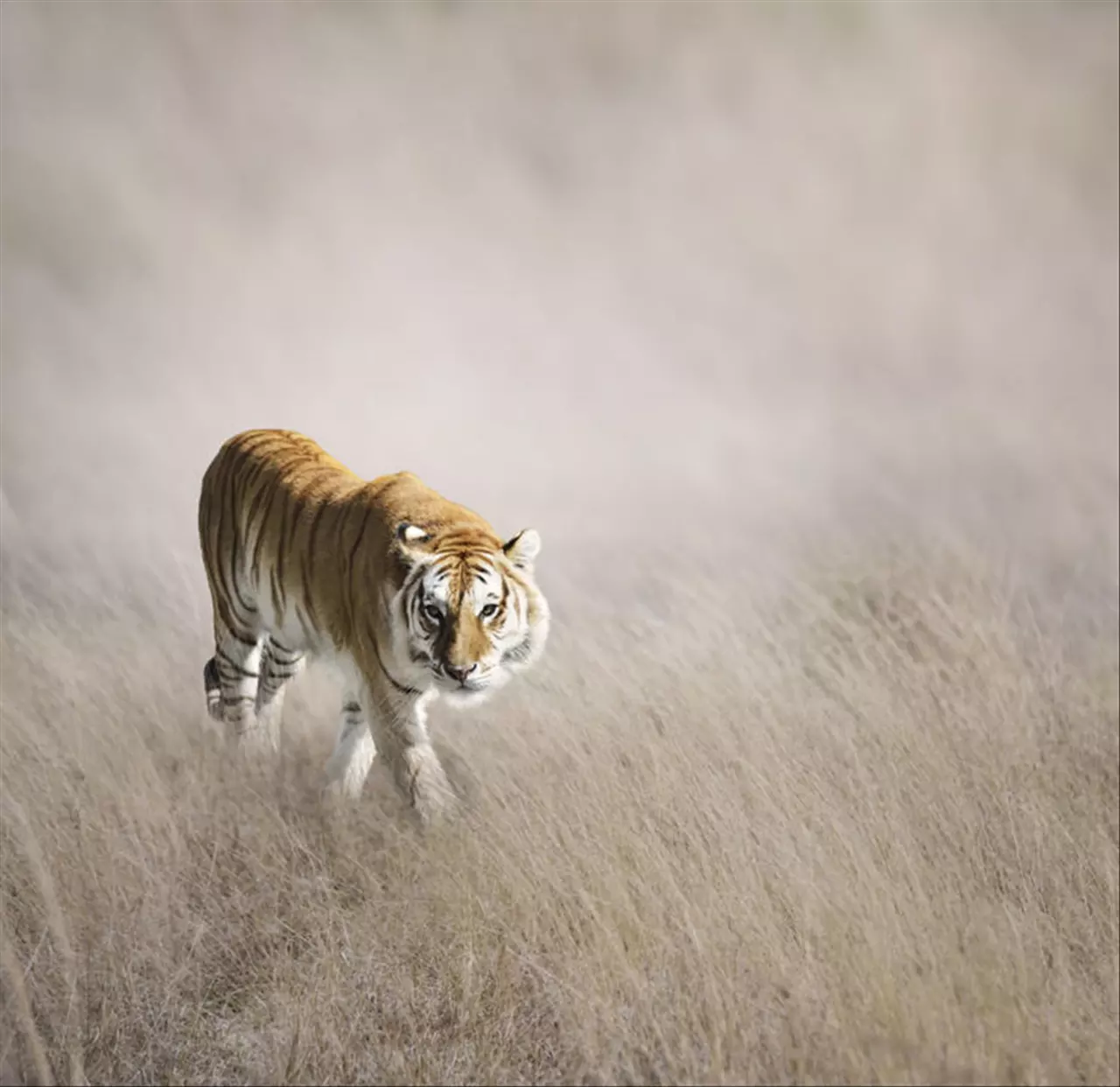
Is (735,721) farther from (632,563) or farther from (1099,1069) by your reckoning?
(1099,1069)

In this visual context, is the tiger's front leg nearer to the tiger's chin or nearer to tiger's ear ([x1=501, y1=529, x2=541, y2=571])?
the tiger's chin

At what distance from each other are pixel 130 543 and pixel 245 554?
1.78ft

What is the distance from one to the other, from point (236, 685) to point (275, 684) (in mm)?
130

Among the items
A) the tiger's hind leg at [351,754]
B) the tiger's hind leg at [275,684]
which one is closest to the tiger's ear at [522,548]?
the tiger's hind leg at [351,754]

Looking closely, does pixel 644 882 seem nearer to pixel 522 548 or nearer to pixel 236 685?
pixel 522 548

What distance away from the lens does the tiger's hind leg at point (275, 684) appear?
3791 millimetres

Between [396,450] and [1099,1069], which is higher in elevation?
[396,450]

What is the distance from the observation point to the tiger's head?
10.8 ft

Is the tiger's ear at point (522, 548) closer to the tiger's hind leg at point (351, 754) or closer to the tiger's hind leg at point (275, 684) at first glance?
the tiger's hind leg at point (351, 754)

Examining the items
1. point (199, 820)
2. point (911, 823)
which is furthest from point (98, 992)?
point (911, 823)

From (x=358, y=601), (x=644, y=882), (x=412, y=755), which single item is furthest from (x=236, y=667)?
(x=644, y=882)

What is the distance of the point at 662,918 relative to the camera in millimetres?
2941

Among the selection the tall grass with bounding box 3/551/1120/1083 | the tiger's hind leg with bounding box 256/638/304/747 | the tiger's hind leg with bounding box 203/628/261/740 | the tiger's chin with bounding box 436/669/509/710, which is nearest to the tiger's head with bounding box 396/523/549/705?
the tiger's chin with bounding box 436/669/509/710

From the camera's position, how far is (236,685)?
387cm
